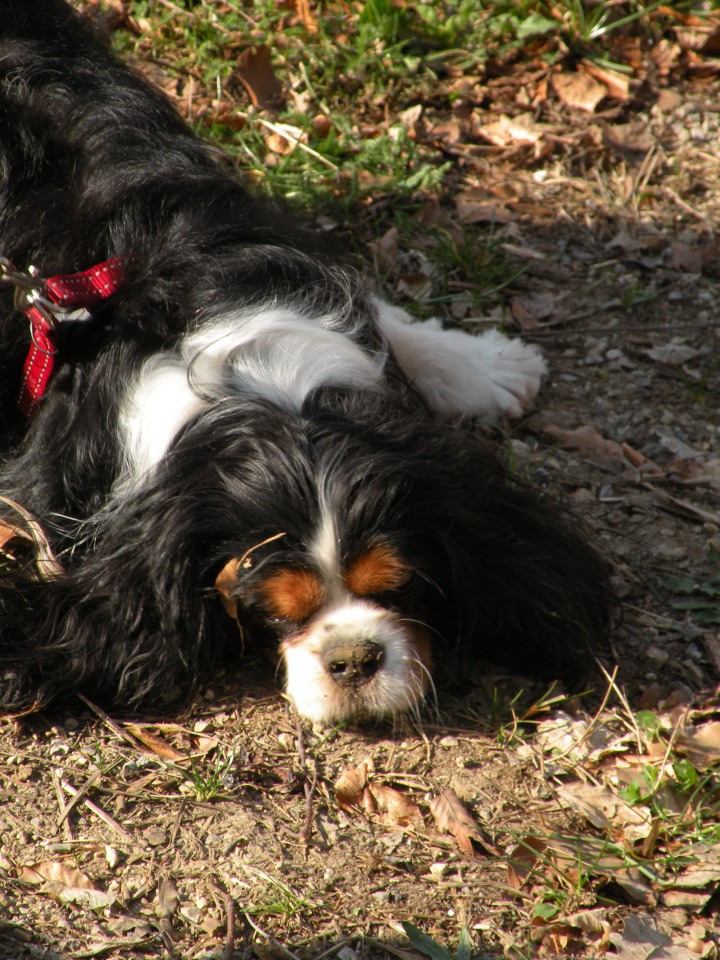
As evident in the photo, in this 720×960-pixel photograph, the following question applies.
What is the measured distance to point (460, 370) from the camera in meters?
4.84

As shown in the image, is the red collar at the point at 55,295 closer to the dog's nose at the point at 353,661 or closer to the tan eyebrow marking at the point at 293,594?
the tan eyebrow marking at the point at 293,594

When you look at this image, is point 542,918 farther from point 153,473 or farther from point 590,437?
point 590,437

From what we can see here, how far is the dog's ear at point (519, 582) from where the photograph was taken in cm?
362

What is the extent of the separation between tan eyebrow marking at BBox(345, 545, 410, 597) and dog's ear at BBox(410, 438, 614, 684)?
0.70ft

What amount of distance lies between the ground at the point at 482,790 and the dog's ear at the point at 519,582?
115mm

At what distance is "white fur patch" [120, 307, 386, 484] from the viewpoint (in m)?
3.48

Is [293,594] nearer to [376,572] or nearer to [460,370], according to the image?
[376,572]

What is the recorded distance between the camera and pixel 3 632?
12.2 ft

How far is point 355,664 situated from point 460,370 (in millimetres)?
1764

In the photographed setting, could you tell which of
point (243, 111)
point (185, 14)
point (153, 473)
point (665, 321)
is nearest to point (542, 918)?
→ point (153, 473)

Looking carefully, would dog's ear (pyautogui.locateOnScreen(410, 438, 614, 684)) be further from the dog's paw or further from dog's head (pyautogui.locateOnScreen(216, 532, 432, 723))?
the dog's paw

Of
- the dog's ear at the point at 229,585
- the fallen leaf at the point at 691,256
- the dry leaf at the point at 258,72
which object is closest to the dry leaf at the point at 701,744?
the dog's ear at the point at 229,585

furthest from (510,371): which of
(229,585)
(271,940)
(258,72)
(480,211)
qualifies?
(271,940)

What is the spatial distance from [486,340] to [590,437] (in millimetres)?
685
